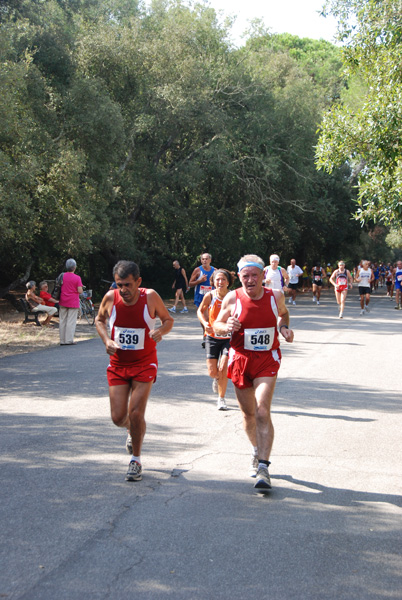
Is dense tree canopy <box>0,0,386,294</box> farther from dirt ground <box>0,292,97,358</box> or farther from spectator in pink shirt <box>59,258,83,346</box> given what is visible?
dirt ground <box>0,292,97,358</box>

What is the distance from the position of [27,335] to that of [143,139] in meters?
14.1

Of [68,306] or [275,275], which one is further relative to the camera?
[275,275]

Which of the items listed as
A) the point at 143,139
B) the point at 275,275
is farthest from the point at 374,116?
the point at 143,139

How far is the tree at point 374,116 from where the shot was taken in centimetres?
1466

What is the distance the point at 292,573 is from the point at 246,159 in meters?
28.5

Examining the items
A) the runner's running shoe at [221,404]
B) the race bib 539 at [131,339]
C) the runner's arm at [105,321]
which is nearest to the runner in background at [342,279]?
the runner's running shoe at [221,404]

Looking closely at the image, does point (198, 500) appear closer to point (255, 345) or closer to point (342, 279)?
point (255, 345)

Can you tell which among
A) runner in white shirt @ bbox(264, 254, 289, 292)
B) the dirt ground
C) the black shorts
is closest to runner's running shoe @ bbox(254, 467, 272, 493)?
the black shorts

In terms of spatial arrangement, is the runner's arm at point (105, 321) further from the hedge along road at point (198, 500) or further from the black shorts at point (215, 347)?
the black shorts at point (215, 347)

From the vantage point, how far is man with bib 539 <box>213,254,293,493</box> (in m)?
5.39

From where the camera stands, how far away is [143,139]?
94.9 feet

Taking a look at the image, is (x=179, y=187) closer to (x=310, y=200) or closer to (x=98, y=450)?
(x=310, y=200)

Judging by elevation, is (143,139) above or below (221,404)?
above

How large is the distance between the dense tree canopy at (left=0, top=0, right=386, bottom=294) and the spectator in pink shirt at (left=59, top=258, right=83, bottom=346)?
7.58 ft
